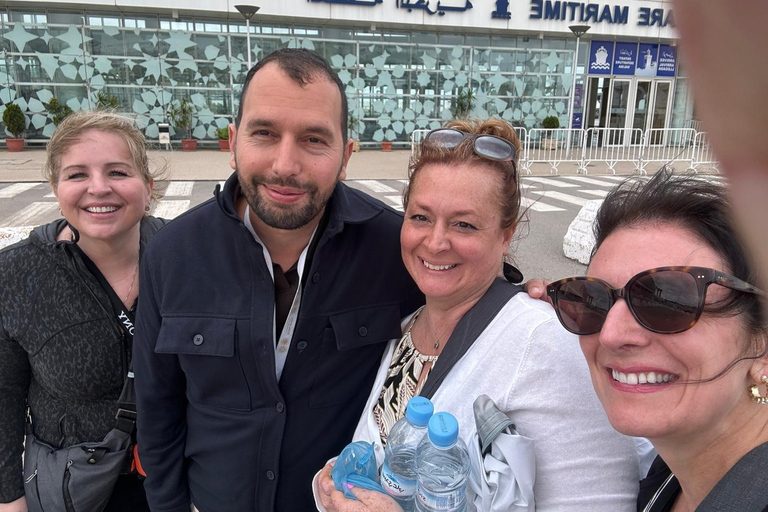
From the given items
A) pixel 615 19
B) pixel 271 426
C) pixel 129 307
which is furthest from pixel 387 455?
pixel 615 19

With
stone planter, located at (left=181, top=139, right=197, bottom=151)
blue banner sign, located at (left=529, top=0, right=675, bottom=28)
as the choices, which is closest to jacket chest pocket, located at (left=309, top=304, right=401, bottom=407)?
stone planter, located at (left=181, top=139, right=197, bottom=151)

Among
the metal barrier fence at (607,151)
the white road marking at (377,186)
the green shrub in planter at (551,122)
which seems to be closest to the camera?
the white road marking at (377,186)

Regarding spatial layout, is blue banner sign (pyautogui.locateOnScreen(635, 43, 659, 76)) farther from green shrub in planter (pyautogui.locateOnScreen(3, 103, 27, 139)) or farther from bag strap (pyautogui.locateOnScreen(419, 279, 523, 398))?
bag strap (pyautogui.locateOnScreen(419, 279, 523, 398))

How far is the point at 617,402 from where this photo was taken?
A: 4.58 ft

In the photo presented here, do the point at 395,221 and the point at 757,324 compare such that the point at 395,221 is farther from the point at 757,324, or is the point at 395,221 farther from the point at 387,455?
the point at 757,324

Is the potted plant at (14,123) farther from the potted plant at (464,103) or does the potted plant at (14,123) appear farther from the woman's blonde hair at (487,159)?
the woman's blonde hair at (487,159)

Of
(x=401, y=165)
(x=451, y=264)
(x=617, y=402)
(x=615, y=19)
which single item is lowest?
(x=401, y=165)

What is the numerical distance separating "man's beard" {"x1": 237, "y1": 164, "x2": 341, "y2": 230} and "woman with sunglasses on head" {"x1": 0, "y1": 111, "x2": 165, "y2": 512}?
695mm

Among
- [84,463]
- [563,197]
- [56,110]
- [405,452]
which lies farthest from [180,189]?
[405,452]

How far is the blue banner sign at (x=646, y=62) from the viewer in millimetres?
23078

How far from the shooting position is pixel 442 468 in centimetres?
164

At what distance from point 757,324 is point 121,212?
2385mm

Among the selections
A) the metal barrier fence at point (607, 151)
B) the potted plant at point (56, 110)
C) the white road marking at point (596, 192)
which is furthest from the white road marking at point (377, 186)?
the potted plant at point (56, 110)

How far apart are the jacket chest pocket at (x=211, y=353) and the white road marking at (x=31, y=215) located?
806cm
